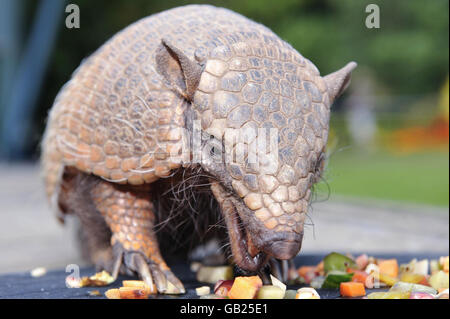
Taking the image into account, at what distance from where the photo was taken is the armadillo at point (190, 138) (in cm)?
283

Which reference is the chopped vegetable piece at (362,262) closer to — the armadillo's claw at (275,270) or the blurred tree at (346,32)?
the armadillo's claw at (275,270)

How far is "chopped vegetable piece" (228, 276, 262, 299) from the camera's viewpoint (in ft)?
10.1

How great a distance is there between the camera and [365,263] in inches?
161

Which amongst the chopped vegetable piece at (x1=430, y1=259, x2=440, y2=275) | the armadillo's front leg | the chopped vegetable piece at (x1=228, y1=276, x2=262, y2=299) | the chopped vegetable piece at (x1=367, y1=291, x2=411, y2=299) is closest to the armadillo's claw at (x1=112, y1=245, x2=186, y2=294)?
the armadillo's front leg

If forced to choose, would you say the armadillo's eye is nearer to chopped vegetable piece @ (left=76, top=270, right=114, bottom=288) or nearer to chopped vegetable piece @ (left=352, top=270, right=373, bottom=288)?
chopped vegetable piece @ (left=352, top=270, right=373, bottom=288)

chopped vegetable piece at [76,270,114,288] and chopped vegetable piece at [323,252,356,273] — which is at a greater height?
chopped vegetable piece at [76,270,114,288]

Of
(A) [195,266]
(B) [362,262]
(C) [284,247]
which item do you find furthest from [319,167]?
(A) [195,266]

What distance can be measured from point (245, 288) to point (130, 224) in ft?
3.15

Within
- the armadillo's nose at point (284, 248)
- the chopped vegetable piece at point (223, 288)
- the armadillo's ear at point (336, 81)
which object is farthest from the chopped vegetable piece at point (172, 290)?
the armadillo's ear at point (336, 81)

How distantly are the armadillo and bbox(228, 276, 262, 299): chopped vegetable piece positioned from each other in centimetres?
6

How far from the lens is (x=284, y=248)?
2711 mm

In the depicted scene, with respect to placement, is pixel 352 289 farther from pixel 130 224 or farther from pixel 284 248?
pixel 130 224

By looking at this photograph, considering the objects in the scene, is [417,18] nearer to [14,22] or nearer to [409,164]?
[409,164]
